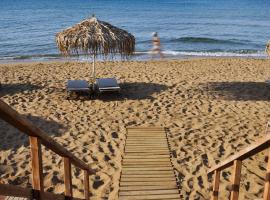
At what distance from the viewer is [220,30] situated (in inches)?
1496

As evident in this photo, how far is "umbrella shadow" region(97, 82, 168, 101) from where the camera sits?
10531mm

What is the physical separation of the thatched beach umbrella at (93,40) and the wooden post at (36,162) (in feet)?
26.4

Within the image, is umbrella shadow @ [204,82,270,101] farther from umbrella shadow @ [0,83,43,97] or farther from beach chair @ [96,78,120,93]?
umbrella shadow @ [0,83,43,97]

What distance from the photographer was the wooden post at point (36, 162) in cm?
220

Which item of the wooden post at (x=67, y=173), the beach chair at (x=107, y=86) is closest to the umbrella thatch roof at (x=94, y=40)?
the beach chair at (x=107, y=86)

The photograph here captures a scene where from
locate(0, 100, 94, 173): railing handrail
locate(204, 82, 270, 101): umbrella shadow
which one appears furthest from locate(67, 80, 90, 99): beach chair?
locate(0, 100, 94, 173): railing handrail

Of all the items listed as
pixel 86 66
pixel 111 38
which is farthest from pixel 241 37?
pixel 111 38

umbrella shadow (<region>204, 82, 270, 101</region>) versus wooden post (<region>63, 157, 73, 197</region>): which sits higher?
wooden post (<region>63, 157, 73, 197</region>)

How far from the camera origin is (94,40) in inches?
396

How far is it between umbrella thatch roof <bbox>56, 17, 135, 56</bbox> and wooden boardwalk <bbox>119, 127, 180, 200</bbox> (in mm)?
3236

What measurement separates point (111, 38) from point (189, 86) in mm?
3406

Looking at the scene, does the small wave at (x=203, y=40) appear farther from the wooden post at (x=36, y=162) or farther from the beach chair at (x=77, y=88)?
the wooden post at (x=36, y=162)

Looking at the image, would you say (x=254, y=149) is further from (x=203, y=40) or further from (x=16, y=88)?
(x=203, y=40)

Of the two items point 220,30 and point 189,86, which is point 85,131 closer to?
point 189,86
